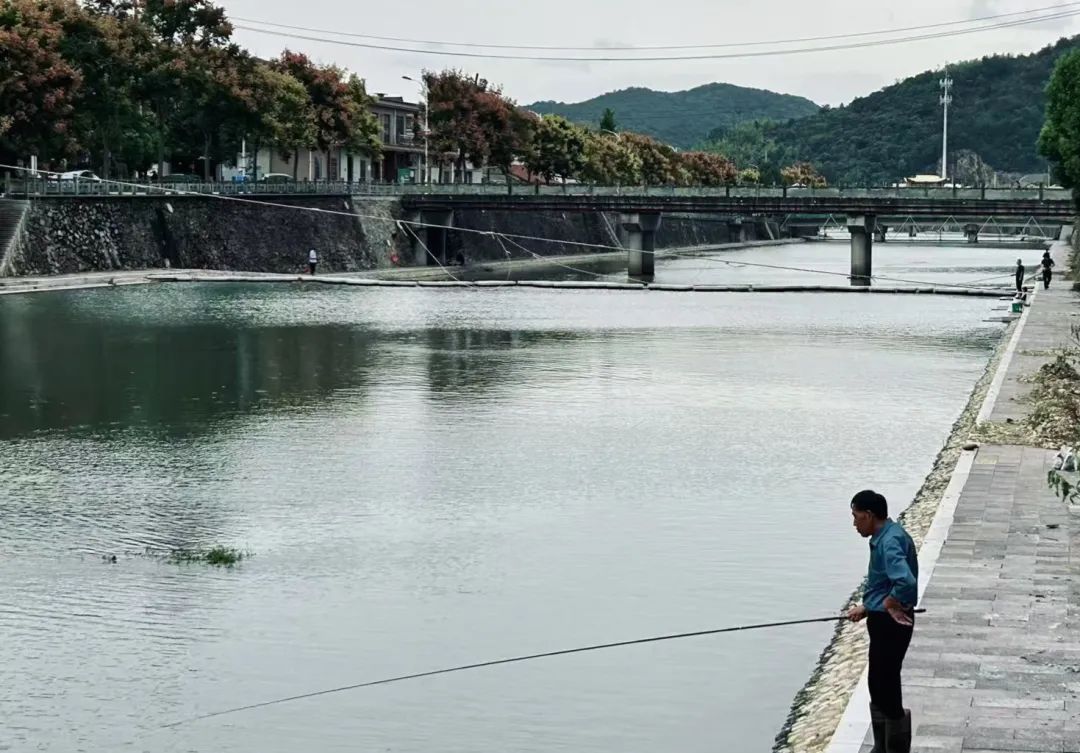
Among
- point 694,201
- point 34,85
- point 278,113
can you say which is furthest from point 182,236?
point 694,201

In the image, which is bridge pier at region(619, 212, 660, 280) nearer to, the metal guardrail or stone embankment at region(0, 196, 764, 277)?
the metal guardrail

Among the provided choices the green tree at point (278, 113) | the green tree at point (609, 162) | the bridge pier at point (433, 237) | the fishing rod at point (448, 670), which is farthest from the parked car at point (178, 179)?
the fishing rod at point (448, 670)

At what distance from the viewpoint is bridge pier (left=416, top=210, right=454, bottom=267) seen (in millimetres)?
112125

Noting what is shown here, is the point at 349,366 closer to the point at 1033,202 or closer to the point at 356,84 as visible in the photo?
the point at 1033,202

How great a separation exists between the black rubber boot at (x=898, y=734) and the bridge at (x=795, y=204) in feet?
284

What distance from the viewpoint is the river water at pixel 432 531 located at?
15258 mm

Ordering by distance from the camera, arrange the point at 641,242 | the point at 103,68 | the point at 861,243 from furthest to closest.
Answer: the point at 641,242 → the point at 861,243 → the point at 103,68

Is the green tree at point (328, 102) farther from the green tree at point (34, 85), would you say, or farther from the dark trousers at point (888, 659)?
the dark trousers at point (888, 659)

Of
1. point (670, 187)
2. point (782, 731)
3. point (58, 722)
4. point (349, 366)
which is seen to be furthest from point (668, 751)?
point (670, 187)

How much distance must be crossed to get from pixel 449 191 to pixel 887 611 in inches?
3990

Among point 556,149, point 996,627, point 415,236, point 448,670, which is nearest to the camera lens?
point 996,627

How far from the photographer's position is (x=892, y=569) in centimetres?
1121

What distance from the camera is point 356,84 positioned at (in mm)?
126500

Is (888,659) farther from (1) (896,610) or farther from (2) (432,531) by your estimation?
(2) (432,531)
